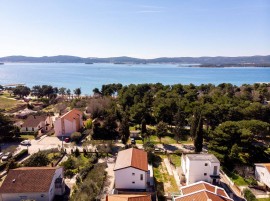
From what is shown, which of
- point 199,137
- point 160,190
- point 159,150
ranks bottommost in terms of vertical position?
point 159,150

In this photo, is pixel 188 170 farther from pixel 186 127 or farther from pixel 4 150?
pixel 4 150

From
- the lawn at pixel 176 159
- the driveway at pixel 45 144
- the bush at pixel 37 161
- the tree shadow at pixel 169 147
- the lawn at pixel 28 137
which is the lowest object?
the lawn at pixel 28 137

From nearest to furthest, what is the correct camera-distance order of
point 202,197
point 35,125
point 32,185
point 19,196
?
point 202,197
point 19,196
point 32,185
point 35,125

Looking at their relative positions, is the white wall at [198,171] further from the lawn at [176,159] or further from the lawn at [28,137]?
the lawn at [28,137]

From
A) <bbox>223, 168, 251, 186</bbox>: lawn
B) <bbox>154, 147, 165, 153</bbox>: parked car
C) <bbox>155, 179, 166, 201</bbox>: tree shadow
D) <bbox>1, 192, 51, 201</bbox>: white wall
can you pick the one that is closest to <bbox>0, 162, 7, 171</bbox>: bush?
<bbox>1, 192, 51, 201</bbox>: white wall

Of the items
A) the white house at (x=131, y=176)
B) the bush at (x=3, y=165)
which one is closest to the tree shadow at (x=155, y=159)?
the white house at (x=131, y=176)

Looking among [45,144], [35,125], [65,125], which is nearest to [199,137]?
[65,125]

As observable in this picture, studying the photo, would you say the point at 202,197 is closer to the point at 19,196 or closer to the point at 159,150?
the point at 159,150
